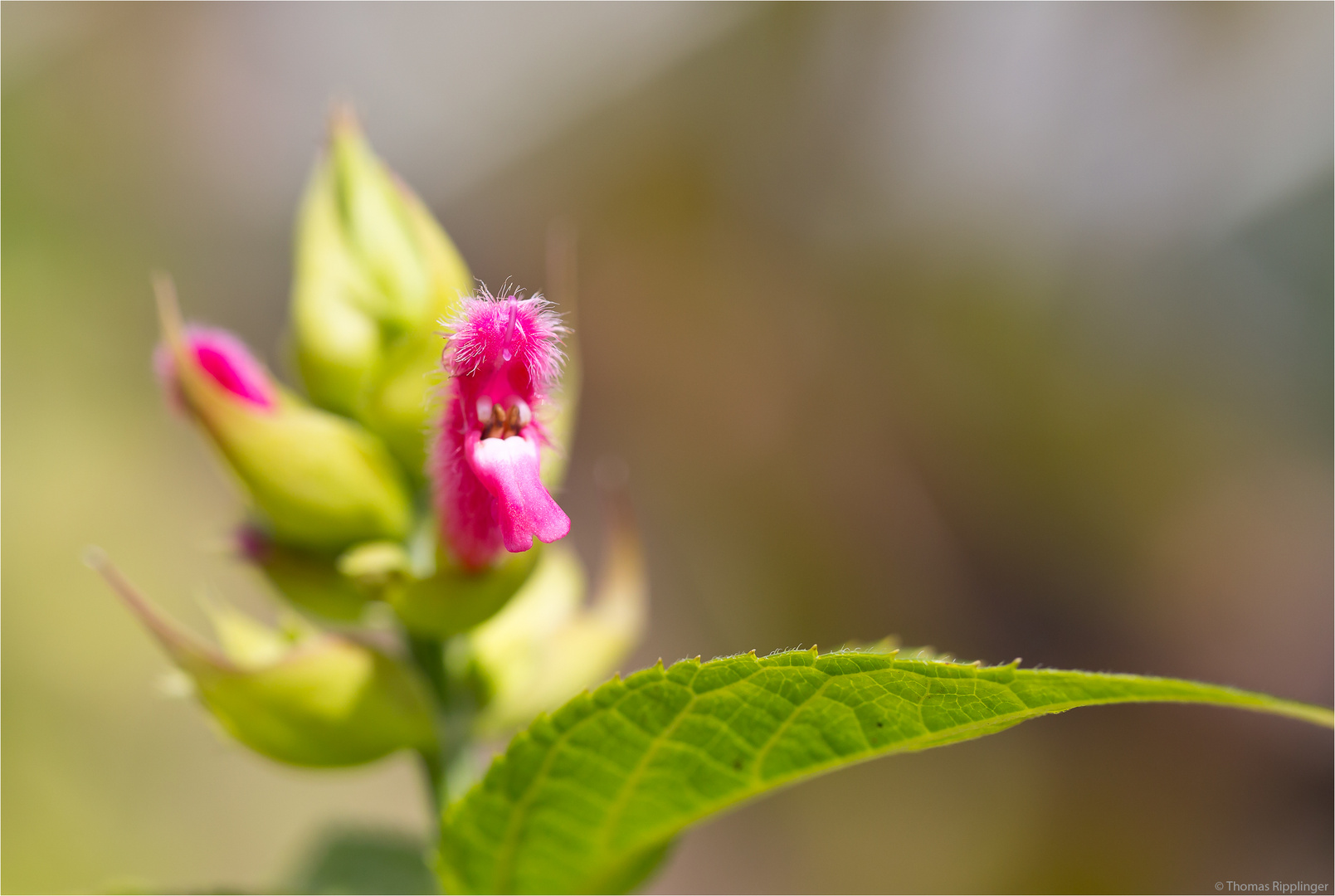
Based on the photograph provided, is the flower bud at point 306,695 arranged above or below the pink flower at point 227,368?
below

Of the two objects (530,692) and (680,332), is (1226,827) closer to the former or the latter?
(680,332)

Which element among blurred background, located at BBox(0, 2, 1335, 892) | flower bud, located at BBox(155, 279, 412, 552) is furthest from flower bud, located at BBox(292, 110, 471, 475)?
blurred background, located at BBox(0, 2, 1335, 892)

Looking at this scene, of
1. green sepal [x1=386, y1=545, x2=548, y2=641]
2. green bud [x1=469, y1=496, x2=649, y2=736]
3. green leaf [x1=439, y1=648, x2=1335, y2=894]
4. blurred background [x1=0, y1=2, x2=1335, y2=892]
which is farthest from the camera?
blurred background [x1=0, y1=2, x2=1335, y2=892]

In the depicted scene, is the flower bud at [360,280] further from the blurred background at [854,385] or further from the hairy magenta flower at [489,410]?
the blurred background at [854,385]

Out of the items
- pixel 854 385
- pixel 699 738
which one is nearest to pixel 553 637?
pixel 699 738

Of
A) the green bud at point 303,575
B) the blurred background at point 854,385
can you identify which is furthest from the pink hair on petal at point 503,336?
the blurred background at point 854,385

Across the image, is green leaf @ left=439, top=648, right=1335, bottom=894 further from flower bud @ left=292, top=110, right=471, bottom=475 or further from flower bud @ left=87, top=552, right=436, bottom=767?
flower bud @ left=292, top=110, right=471, bottom=475
